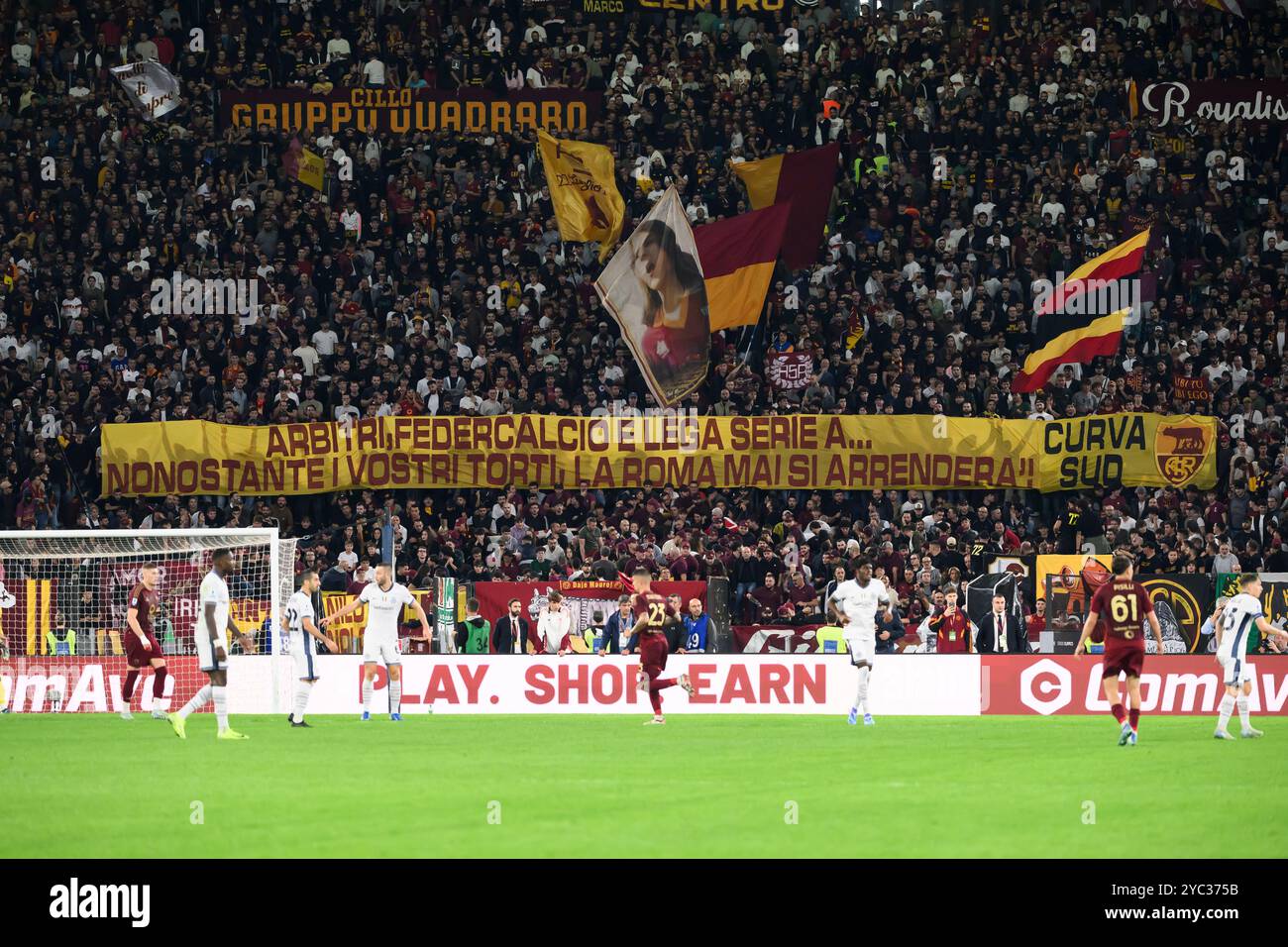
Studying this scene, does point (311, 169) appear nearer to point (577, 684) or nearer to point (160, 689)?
point (577, 684)

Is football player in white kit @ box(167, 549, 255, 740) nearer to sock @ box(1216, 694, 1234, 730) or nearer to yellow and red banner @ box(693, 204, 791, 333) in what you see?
sock @ box(1216, 694, 1234, 730)

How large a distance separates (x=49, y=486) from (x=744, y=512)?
12230 millimetres

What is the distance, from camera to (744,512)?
32.0m

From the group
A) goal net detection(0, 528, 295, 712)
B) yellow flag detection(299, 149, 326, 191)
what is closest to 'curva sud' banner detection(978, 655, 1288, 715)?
goal net detection(0, 528, 295, 712)

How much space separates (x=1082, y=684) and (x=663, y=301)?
1125cm

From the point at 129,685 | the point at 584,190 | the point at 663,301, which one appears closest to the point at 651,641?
the point at 129,685

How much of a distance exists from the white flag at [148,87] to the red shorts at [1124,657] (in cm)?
2681

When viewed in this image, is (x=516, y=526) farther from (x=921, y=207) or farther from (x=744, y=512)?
(x=921, y=207)

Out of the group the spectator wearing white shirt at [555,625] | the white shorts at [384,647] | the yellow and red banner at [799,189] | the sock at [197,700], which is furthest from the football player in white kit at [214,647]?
the yellow and red banner at [799,189]

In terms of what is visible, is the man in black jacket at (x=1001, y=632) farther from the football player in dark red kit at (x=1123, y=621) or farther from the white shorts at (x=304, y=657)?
the white shorts at (x=304, y=657)

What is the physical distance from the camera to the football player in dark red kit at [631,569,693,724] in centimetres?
2250

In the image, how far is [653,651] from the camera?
74.6ft

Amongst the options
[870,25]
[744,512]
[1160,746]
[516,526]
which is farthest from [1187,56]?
[1160,746]

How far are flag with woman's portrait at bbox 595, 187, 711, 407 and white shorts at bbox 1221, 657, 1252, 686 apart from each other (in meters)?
13.5
